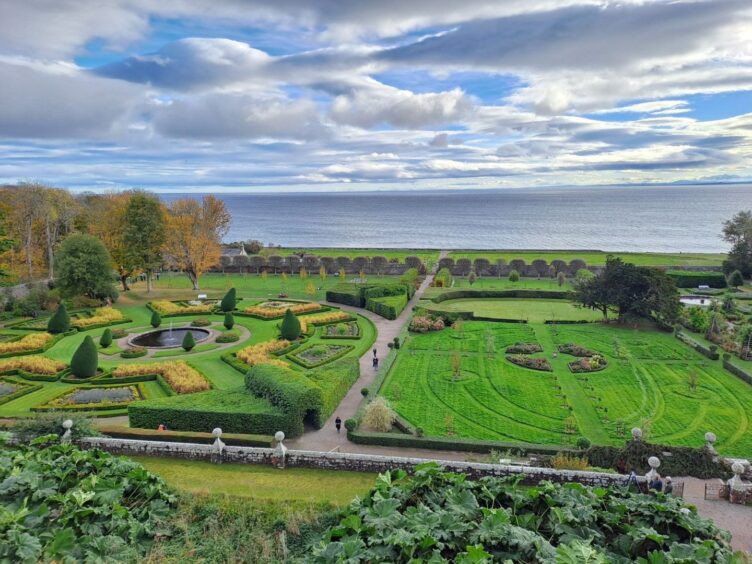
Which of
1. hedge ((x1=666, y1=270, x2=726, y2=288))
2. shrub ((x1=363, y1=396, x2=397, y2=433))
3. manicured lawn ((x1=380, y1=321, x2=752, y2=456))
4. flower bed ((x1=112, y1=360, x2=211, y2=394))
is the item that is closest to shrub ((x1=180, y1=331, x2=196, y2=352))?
flower bed ((x1=112, y1=360, x2=211, y2=394))

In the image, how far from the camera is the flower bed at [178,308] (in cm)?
4534

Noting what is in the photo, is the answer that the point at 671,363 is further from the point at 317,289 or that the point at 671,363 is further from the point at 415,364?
the point at 317,289

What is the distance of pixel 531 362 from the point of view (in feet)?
104

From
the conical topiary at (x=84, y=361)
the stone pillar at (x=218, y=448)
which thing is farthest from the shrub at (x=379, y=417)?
the conical topiary at (x=84, y=361)

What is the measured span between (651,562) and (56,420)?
2058cm

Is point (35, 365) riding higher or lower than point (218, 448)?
higher

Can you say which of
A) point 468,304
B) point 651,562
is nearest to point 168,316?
point 468,304

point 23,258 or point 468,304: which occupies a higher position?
point 23,258

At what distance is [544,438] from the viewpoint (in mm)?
22578

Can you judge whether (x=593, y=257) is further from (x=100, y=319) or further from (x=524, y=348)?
(x=100, y=319)

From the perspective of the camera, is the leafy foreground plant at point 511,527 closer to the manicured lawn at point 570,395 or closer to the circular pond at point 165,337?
the manicured lawn at point 570,395

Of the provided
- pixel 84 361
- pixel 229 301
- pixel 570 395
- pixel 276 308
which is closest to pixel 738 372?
pixel 570 395

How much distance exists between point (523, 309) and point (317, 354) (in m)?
23.7

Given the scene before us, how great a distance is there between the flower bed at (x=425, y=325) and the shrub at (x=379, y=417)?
56.0ft
